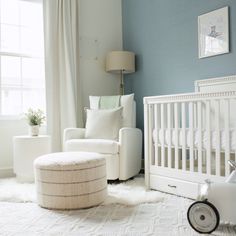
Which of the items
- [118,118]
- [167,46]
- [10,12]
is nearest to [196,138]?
[118,118]

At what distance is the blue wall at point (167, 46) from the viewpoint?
324 centimetres

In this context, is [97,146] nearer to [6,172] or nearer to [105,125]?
[105,125]

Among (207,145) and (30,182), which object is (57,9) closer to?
(30,182)

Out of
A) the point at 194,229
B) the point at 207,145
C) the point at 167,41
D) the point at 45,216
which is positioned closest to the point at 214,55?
the point at 167,41

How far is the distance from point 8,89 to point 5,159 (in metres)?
→ 0.80

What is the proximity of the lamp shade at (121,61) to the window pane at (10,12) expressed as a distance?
1.19 m

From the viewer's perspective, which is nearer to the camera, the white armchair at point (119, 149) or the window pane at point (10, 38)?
the white armchair at point (119, 149)

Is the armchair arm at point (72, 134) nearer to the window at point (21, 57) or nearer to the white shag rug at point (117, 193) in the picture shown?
the white shag rug at point (117, 193)

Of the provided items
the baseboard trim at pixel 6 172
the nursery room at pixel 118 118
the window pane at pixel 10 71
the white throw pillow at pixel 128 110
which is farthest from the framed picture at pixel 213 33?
the baseboard trim at pixel 6 172

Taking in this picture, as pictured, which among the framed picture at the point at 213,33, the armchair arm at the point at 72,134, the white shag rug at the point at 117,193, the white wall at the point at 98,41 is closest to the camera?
the white shag rug at the point at 117,193

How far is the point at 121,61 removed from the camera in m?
4.03

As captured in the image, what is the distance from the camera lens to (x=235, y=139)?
222cm

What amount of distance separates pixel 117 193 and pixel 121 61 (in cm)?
184

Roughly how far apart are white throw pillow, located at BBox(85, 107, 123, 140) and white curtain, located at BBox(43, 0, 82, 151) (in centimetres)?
53
